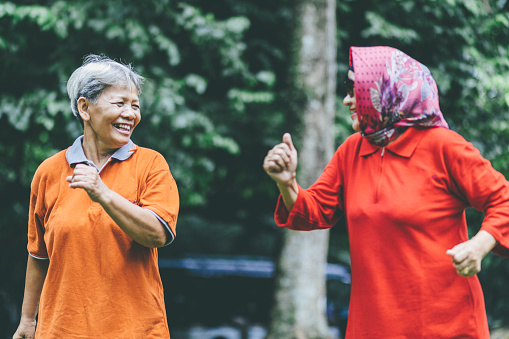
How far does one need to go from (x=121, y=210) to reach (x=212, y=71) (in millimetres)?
5315

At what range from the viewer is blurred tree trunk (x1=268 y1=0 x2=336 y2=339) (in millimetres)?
6594

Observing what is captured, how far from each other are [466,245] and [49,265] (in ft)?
5.86

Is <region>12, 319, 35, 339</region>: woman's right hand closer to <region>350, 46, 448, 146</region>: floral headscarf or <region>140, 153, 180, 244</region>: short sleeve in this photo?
<region>140, 153, 180, 244</region>: short sleeve

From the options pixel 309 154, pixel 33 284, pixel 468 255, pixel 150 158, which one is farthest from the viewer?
pixel 309 154

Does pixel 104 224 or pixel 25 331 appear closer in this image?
pixel 104 224

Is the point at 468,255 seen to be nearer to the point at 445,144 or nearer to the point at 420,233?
the point at 420,233

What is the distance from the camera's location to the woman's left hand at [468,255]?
2.14m

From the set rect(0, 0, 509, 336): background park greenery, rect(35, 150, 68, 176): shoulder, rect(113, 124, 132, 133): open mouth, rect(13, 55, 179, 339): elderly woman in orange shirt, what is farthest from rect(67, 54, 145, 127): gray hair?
rect(0, 0, 509, 336): background park greenery

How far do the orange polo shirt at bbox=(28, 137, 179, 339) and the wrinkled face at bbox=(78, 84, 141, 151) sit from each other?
160 mm

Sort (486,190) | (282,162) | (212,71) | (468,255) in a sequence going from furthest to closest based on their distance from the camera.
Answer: (212,71) < (282,162) < (486,190) < (468,255)

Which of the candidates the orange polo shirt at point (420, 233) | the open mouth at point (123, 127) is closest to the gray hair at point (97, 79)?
the open mouth at point (123, 127)

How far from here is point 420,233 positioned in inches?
93.1

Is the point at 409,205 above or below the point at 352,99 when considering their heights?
below

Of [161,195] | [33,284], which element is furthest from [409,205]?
[33,284]
